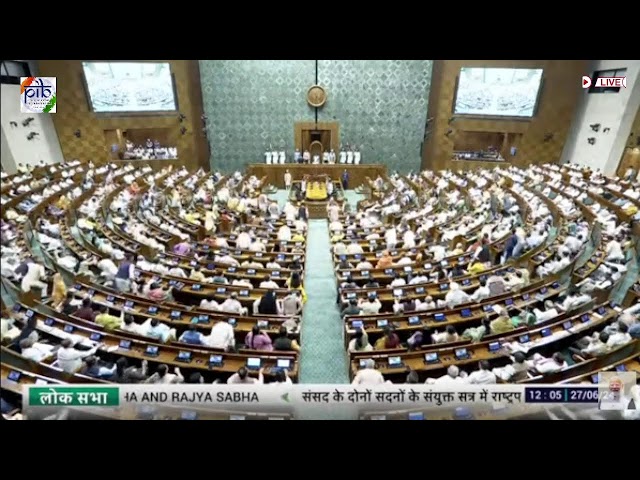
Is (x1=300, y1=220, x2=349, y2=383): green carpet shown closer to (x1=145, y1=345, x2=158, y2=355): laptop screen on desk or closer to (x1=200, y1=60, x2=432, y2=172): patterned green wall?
(x1=145, y1=345, x2=158, y2=355): laptop screen on desk

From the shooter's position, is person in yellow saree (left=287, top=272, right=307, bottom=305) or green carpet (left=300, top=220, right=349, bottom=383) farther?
person in yellow saree (left=287, top=272, right=307, bottom=305)

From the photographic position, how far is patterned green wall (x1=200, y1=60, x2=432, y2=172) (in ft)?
62.9

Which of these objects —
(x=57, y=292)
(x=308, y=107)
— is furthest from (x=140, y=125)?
(x=57, y=292)

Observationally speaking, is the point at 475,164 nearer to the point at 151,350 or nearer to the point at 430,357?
the point at 430,357

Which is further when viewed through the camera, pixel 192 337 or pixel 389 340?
pixel 389 340

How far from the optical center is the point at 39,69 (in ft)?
16.0

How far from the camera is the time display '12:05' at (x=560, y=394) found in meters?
3.70

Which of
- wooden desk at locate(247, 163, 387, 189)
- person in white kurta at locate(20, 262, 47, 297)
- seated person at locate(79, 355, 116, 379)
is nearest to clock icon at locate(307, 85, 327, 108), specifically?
wooden desk at locate(247, 163, 387, 189)

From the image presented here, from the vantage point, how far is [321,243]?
444 inches

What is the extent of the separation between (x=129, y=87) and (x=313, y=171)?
8.76m

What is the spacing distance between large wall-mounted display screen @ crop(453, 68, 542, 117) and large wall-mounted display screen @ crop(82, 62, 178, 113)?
13.5m

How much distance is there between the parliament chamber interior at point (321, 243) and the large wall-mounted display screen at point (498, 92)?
0.09 metres
